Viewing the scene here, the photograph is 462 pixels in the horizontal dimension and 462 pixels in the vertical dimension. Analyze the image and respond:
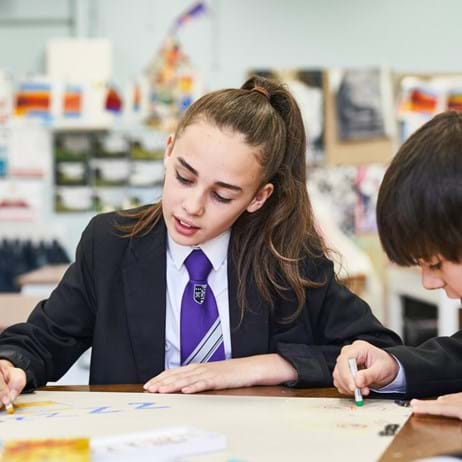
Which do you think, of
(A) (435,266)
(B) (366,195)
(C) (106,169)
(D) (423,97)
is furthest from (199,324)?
(D) (423,97)

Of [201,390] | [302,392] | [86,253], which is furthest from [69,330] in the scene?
[302,392]

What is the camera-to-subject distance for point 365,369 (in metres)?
1.41

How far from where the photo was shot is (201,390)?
4.74 feet

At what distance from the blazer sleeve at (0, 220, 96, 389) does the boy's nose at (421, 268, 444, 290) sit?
2.18ft

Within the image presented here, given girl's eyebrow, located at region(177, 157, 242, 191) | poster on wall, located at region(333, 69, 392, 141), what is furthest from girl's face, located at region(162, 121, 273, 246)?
poster on wall, located at region(333, 69, 392, 141)

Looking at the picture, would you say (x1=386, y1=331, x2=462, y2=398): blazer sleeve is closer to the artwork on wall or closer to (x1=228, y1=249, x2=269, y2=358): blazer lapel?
(x1=228, y1=249, x2=269, y2=358): blazer lapel

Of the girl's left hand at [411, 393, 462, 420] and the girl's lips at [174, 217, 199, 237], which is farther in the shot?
the girl's lips at [174, 217, 199, 237]

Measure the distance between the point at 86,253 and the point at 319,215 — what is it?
324 cm

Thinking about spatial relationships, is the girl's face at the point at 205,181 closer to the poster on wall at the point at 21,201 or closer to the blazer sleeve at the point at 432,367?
the blazer sleeve at the point at 432,367

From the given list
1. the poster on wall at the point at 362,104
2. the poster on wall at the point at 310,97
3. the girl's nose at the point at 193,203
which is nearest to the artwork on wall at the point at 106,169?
the poster on wall at the point at 310,97

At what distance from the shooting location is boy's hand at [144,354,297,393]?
4.74ft

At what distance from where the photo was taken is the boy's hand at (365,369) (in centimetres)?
138

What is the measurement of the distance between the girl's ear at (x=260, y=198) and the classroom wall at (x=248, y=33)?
317 centimetres

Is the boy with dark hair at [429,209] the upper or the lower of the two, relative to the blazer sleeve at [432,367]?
upper
